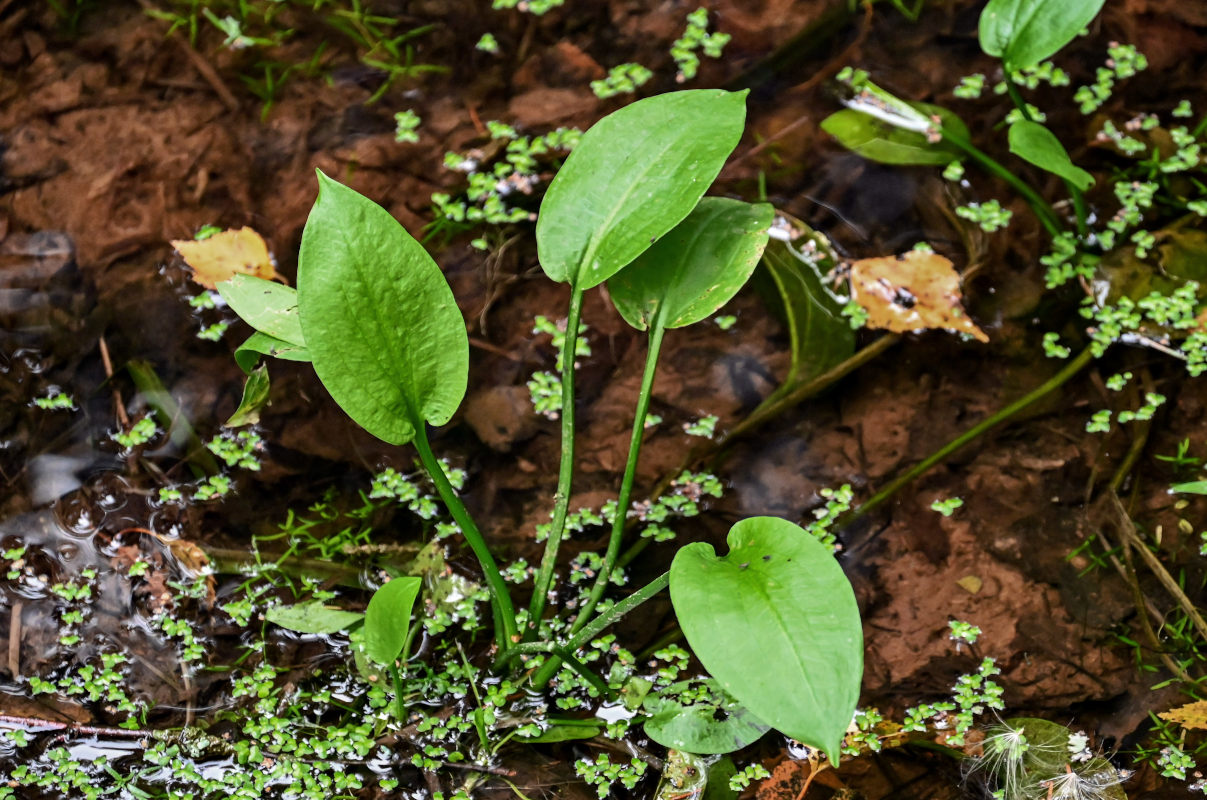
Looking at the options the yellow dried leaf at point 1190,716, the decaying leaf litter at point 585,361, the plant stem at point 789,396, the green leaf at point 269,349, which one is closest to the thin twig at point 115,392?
the decaying leaf litter at point 585,361

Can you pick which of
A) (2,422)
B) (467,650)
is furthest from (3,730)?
(467,650)

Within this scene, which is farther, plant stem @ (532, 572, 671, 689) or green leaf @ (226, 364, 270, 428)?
green leaf @ (226, 364, 270, 428)

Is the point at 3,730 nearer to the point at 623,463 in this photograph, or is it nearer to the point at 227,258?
the point at 227,258

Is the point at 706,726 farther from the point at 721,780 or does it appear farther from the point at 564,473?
the point at 564,473

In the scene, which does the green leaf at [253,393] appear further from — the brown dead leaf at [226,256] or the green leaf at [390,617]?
the brown dead leaf at [226,256]

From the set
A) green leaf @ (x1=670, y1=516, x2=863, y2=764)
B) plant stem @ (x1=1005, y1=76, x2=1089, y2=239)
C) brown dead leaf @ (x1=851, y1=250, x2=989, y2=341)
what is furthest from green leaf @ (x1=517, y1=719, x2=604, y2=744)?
plant stem @ (x1=1005, y1=76, x2=1089, y2=239)

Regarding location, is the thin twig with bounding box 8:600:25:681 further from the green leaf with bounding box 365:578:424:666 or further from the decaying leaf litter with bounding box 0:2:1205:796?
the green leaf with bounding box 365:578:424:666

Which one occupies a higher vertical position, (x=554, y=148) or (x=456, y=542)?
(x=554, y=148)
